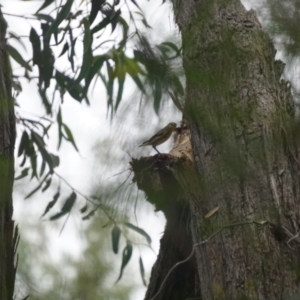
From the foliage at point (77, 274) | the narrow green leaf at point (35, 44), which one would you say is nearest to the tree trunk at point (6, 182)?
the foliage at point (77, 274)

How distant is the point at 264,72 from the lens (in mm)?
2199

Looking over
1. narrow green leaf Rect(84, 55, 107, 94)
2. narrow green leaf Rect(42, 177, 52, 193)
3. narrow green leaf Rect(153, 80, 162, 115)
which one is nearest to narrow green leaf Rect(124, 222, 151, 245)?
narrow green leaf Rect(153, 80, 162, 115)

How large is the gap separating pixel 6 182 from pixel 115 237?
866 mm

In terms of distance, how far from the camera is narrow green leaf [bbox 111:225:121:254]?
2.14 metres

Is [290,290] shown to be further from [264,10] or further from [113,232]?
[264,10]

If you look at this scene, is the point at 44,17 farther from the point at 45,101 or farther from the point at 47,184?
the point at 47,184

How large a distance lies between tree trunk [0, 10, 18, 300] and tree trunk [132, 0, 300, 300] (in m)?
0.36

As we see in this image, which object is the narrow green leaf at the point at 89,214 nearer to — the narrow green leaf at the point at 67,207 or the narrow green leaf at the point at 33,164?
the narrow green leaf at the point at 67,207

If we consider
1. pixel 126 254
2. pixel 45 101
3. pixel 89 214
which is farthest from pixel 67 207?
pixel 45 101

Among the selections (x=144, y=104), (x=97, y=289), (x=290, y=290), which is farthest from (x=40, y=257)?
(x=144, y=104)

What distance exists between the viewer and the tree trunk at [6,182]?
164 centimetres

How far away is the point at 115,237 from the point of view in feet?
7.69

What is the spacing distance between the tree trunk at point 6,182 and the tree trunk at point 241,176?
1.18 ft

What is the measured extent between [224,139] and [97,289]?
0.51 metres
